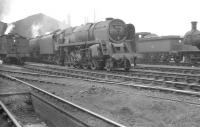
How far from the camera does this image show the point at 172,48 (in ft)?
72.7

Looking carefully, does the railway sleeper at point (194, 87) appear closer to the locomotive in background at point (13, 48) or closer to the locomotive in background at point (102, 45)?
the locomotive in background at point (102, 45)

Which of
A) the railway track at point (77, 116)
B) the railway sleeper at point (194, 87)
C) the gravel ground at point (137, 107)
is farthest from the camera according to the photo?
the railway sleeper at point (194, 87)

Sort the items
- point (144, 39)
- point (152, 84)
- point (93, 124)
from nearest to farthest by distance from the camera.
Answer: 1. point (93, 124)
2. point (152, 84)
3. point (144, 39)

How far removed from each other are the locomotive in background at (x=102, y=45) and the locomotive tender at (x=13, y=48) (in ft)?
22.5

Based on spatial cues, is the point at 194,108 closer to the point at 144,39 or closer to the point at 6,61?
the point at 144,39

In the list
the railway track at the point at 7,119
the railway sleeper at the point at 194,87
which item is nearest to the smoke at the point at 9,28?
the railway track at the point at 7,119


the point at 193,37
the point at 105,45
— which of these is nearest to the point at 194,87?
the point at 105,45

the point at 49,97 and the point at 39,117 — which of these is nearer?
the point at 39,117

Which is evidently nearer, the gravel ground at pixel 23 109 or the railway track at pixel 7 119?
the railway track at pixel 7 119

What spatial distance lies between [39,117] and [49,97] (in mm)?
→ 1107

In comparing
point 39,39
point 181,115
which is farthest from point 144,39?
point 181,115

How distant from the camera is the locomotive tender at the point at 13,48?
2445 cm

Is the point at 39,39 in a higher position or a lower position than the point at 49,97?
higher

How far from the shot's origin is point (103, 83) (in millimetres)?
10641
